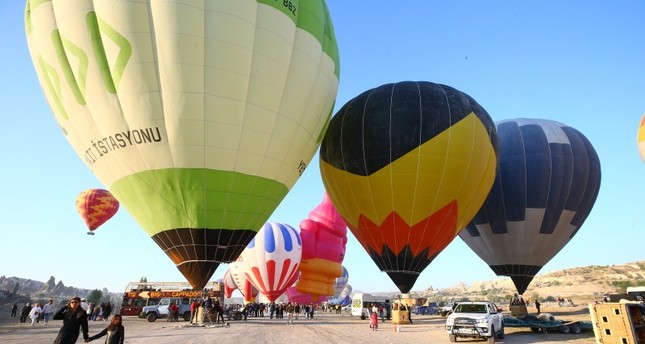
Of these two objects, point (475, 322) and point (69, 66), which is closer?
point (69, 66)

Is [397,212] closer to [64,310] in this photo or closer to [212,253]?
[212,253]

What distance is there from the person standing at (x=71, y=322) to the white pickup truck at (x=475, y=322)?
9.94 metres

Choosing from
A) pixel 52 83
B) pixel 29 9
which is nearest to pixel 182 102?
pixel 52 83

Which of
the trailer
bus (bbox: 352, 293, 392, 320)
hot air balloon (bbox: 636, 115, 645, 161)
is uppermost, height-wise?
hot air balloon (bbox: 636, 115, 645, 161)

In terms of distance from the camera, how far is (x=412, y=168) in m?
17.2

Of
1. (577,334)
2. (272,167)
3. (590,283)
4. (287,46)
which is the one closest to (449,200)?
(577,334)

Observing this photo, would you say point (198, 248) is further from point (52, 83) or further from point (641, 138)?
point (641, 138)

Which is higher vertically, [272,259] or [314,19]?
[314,19]

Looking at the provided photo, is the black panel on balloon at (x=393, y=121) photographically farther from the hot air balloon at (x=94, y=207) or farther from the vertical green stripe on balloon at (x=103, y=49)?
the hot air balloon at (x=94, y=207)

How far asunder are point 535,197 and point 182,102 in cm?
1791

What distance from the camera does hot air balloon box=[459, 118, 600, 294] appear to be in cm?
2200

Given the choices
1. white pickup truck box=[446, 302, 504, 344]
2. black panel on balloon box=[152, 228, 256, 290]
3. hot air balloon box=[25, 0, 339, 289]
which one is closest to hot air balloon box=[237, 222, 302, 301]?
hot air balloon box=[25, 0, 339, 289]

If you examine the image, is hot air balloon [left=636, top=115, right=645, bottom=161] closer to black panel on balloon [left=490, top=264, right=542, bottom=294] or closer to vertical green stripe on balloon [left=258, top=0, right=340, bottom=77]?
black panel on balloon [left=490, top=264, right=542, bottom=294]

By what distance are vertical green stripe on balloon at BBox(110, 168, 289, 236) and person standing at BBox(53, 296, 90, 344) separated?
21.2ft
